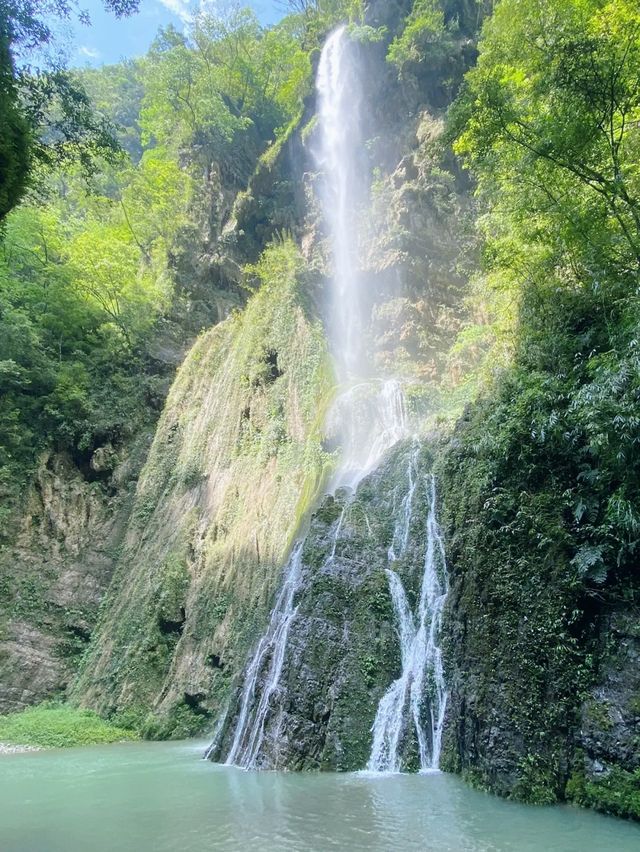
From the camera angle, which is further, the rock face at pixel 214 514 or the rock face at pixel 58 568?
the rock face at pixel 58 568

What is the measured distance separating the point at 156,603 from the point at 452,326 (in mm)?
13826

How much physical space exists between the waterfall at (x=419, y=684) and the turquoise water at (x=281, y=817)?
1.85 feet

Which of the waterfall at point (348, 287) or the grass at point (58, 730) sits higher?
the waterfall at point (348, 287)

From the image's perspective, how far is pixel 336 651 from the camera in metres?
9.79

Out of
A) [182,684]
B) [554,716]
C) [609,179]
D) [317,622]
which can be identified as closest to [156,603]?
[182,684]

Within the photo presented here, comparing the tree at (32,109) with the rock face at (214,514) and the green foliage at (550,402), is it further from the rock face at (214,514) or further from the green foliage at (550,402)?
the rock face at (214,514)

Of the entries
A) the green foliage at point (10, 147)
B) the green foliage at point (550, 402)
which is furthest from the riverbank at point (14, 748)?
the green foliage at point (10, 147)

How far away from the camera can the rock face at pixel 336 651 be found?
29.3 feet

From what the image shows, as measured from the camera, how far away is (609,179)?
388 inches

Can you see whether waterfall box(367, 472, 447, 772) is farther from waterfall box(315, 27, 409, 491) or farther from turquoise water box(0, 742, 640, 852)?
waterfall box(315, 27, 409, 491)

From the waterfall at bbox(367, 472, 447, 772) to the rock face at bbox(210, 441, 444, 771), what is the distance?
0.38 ft

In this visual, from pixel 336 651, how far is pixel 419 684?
5.04ft

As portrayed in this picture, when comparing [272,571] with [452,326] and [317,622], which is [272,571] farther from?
[452,326]

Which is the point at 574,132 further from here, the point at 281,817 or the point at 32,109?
Answer: the point at 281,817
